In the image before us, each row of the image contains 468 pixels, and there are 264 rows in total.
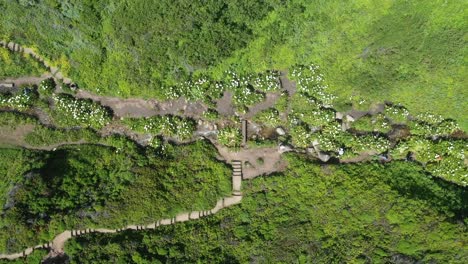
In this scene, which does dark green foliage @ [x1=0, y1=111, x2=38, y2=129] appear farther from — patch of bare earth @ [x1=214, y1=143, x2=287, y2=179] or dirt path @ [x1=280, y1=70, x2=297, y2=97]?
dirt path @ [x1=280, y1=70, x2=297, y2=97]

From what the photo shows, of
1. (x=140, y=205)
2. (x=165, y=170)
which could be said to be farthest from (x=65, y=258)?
(x=165, y=170)

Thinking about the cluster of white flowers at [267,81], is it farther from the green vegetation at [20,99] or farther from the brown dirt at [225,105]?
the green vegetation at [20,99]

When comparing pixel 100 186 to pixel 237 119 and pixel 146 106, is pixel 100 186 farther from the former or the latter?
pixel 237 119

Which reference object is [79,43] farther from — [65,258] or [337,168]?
[337,168]

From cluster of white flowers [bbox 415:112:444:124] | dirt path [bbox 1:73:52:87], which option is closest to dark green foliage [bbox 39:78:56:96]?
dirt path [bbox 1:73:52:87]

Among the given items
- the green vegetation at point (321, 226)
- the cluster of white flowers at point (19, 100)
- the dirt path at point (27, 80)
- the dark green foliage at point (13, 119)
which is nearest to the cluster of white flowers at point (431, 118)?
the green vegetation at point (321, 226)

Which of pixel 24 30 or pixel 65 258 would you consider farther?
pixel 24 30
